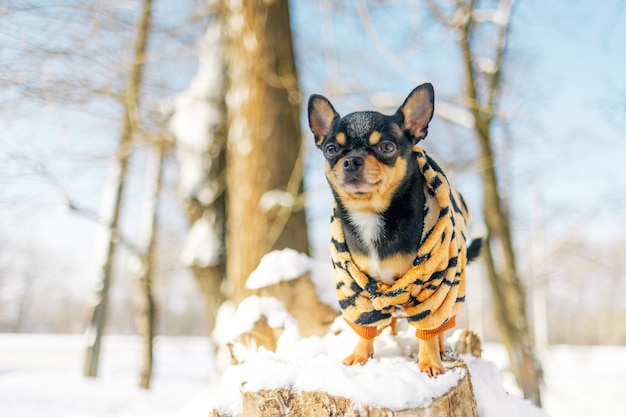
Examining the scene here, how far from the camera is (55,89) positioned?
4113mm

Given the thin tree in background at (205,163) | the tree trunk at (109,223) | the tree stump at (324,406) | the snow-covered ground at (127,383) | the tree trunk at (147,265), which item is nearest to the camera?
the tree stump at (324,406)

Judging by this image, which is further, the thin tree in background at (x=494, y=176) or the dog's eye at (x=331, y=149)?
the thin tree in background at (x=494, y=176)

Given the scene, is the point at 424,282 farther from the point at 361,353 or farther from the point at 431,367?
the point at 361,353

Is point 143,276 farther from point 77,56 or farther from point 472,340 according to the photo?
point 472,340

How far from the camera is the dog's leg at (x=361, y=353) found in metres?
2.10

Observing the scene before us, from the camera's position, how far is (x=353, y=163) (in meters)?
1.88

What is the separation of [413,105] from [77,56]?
365 cm

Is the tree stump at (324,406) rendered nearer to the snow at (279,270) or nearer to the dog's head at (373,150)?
the dog's head at (373,150)

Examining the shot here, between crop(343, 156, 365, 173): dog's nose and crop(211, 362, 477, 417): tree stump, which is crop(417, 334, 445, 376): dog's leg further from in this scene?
crop(343, 156, 365, 173): dog's nose

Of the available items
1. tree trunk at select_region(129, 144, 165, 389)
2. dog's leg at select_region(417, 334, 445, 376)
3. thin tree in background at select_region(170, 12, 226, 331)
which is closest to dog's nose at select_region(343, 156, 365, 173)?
dog's leg at select_region(417, 334, 445, 376)

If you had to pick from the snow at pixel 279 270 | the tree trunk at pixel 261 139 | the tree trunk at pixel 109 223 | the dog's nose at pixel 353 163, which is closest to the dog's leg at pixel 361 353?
the dog's nose at pixel 353 163

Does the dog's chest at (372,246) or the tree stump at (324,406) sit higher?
the dog's chest at (372,246)

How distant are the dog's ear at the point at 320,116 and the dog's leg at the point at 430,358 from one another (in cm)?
105

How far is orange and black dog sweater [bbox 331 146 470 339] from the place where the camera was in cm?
196
